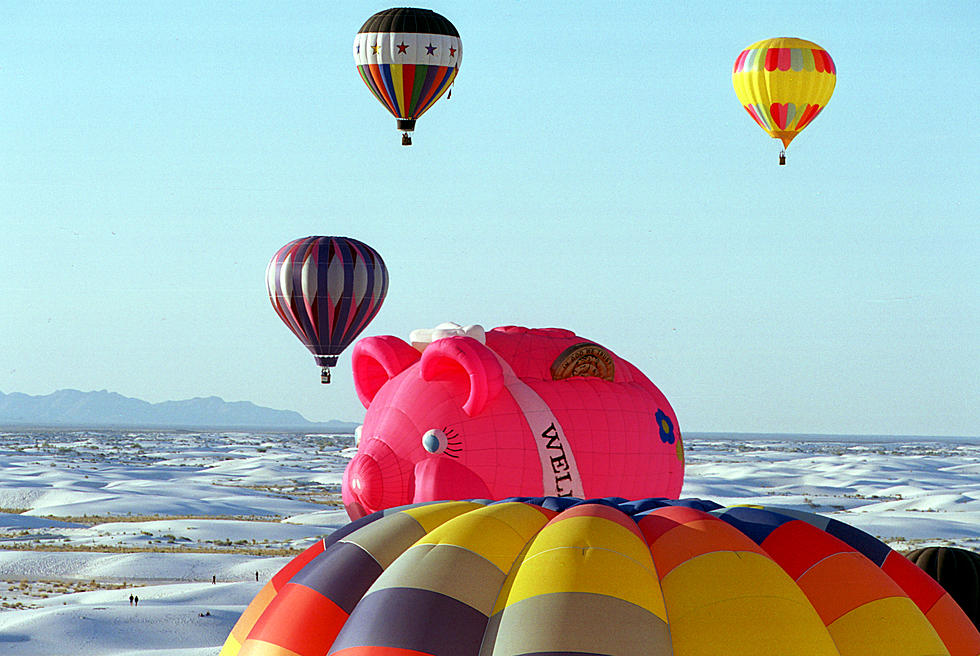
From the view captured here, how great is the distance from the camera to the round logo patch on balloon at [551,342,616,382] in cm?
1620

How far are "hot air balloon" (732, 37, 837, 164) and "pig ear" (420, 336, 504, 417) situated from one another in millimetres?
17557

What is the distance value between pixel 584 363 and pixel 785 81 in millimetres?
16462

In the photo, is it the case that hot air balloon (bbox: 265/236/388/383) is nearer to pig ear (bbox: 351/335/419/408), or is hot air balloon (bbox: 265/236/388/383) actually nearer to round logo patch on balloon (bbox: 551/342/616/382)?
pig ear (bbox: 351/335/419/408)

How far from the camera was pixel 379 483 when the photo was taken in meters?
15.1

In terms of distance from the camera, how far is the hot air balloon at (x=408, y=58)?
91.8ft

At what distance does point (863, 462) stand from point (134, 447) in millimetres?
59744

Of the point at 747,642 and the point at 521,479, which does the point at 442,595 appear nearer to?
the point at 747,642

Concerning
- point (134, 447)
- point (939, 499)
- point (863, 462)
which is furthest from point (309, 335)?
point (134, 447)

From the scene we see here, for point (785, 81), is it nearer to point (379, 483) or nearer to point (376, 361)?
point (376, 361)

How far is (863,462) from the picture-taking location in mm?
83250

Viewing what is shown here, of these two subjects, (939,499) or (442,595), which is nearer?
(442,595)

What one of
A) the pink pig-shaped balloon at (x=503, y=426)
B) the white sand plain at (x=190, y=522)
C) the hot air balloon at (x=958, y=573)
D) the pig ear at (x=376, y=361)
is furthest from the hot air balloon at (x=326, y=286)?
the hot air balloon at (x=958, y=573)

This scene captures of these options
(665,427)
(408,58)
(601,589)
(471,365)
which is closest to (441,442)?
(471,365)

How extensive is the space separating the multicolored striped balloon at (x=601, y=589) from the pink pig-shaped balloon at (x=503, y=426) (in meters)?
7.03
